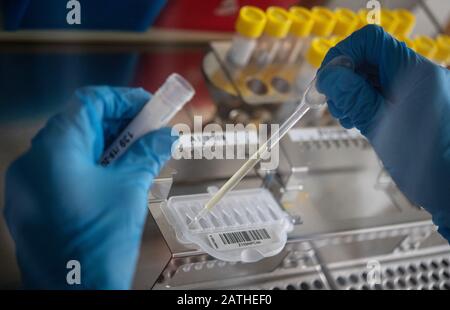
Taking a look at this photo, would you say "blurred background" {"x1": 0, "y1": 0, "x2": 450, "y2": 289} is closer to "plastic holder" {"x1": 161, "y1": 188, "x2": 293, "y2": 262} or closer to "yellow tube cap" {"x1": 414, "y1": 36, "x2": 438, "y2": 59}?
"yellow tube cap" {"x1": 414, "y1": 36, "x2": 438, "y2": 59}

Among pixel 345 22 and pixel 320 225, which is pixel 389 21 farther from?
pixel 320 225

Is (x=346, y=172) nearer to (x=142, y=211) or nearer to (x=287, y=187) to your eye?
(x=287, y=187)

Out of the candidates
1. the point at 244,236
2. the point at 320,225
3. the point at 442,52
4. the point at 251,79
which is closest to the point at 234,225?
the point at 244,236

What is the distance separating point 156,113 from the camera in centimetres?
88

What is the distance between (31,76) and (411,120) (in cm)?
71

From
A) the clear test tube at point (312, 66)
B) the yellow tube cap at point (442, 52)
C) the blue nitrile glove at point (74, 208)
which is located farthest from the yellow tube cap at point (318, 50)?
the blue nitrile glove at point (74, 208)

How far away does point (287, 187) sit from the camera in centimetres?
102

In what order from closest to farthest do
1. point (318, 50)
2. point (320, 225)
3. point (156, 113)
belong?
point (156, 113), point (320, 225), point (318, 50)

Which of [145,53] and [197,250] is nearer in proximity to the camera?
[197,250]

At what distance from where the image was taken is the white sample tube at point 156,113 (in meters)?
0.87

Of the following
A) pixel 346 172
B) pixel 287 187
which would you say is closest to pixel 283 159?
pixel 287 187

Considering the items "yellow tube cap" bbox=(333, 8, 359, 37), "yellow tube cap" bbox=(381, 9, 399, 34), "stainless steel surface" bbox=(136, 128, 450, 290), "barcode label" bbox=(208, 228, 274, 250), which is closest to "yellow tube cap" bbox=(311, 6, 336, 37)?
"yellow tube cap" bbox=(333, 8, 359, 37)

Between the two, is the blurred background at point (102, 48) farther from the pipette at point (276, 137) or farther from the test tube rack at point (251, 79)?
the pipette at point (276, 137)

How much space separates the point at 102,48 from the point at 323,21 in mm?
508
